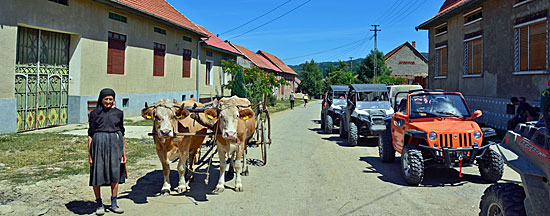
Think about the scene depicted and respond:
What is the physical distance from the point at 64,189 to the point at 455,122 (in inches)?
295

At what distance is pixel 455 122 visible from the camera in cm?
779

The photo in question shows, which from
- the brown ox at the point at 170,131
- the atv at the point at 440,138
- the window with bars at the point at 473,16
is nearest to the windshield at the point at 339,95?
the window with bars at the point at 473,16

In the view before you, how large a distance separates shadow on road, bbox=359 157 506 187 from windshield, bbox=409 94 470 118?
1.27 meters

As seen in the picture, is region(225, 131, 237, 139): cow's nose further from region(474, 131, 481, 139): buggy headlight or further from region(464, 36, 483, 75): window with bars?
region(464, 36, 483, 75): window with bars

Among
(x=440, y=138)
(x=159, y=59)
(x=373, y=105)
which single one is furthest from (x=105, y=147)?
(x=159, y=59)

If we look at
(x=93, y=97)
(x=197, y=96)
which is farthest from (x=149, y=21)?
(x=197, y=96)

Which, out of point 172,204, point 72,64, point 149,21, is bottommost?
point 172,204

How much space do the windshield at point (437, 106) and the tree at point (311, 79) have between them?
66.4 metres

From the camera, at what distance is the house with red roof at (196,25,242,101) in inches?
1135

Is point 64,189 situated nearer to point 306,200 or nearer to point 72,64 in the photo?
point 306,200

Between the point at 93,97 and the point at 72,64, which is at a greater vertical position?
the point at 72,64

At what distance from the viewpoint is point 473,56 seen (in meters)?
18.7

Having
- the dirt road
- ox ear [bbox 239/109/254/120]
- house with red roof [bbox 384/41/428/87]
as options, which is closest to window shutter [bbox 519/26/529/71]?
the dirt road

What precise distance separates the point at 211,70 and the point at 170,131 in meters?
25.5
